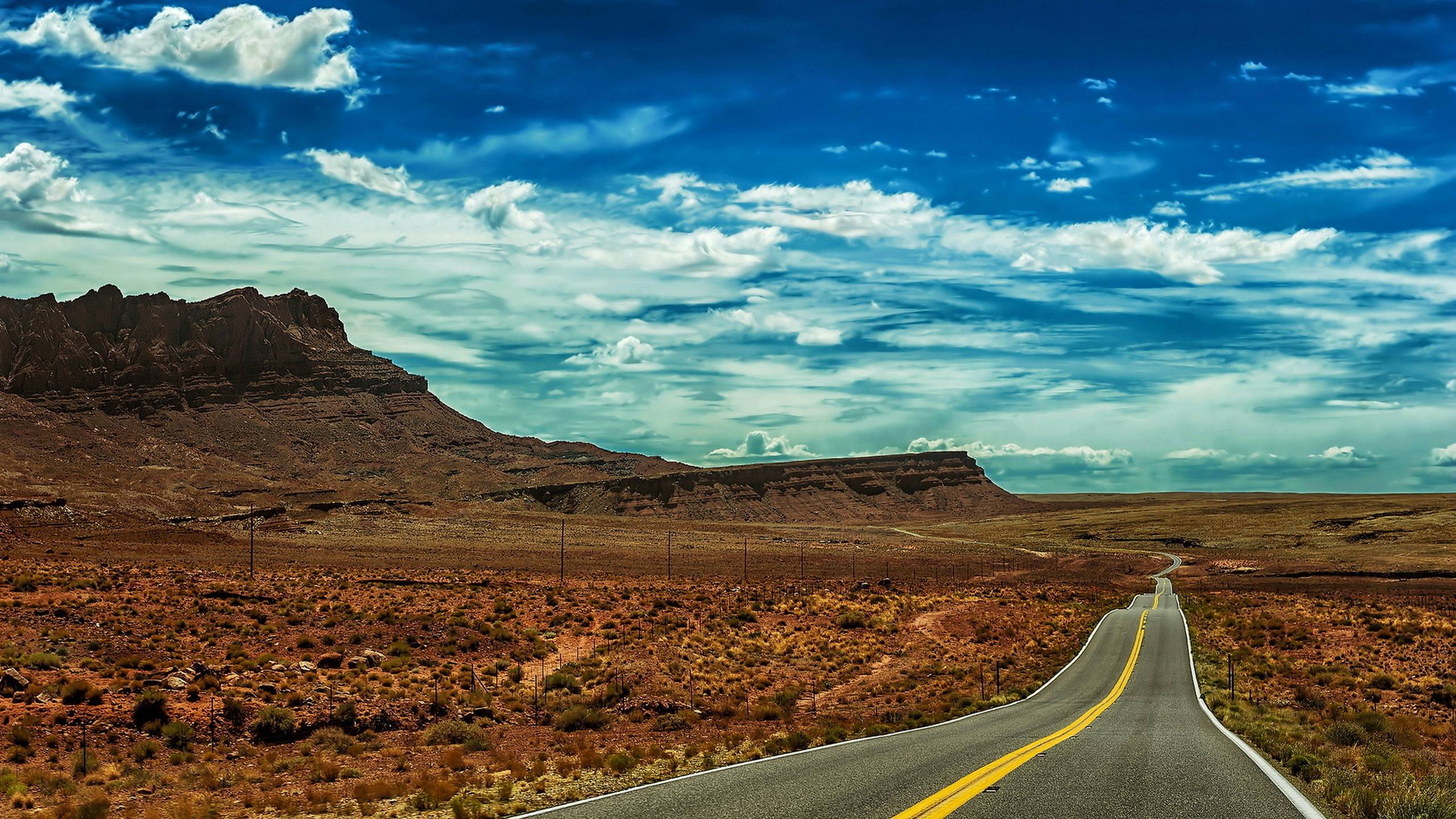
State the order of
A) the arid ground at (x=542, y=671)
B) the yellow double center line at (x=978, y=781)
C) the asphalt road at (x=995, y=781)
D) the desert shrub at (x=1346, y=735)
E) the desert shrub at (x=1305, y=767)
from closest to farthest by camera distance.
A: 1. the yellow double center line at (x=978, y=781)
2. the asphalt road at (x=995, y=781)
3. the desert shrub at (x=1305, y=767)
4. the arid ground at (x=542, y=671)
5. the desert shrub at (x=1346, y=735)

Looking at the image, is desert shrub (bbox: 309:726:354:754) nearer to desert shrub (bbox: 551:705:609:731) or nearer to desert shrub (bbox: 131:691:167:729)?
desert shrub (bbox: 131:691:167:729)

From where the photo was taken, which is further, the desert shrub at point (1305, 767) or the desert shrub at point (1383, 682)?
the desert shrub at point (1383, 682)

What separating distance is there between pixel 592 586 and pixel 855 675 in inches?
1120

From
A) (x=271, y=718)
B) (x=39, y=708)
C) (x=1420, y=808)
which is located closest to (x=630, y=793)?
(x=1420, y=808)

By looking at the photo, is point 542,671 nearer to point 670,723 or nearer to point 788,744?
point 670,723

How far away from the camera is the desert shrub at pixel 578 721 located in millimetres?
28391

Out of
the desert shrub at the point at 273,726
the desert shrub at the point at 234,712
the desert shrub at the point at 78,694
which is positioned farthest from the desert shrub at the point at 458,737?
the desert shrub at the point at 78,694

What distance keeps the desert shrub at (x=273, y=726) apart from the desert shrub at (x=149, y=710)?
2.31 metres

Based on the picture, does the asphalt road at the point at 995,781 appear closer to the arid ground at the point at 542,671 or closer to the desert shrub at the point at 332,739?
the arid ground at the point at 542,671

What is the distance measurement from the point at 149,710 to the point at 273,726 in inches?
124

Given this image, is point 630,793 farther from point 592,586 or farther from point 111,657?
point 592,586

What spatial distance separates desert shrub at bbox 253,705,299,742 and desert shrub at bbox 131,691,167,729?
2.31 m

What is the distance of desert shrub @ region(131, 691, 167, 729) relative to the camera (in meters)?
24.9

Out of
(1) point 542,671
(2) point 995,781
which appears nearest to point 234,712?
(1) point 542,671
